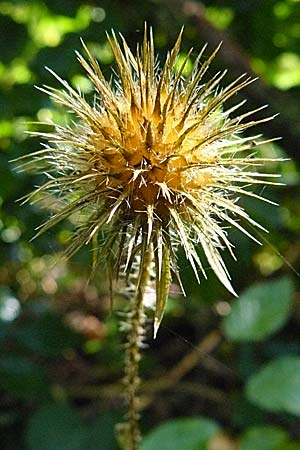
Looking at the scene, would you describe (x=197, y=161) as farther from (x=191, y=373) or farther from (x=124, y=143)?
(x=191, y=373)

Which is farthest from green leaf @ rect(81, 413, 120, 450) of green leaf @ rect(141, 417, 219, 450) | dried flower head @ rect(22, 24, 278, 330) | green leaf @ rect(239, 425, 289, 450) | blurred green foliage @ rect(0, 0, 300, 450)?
dried flower head @ rect(22, 24, 278, 330)

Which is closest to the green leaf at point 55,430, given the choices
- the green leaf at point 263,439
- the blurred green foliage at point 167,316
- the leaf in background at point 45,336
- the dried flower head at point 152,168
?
the blurred green foliage at point 167,316

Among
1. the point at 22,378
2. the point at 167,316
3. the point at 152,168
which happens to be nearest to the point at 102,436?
the point at 22,378

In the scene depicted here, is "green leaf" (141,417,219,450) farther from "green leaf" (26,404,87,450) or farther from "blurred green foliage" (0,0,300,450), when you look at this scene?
"green leaf" (26,404,87,450)

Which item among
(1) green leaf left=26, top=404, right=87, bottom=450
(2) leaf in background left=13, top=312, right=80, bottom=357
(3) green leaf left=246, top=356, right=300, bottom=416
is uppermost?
(3) green leaf left=246, top=356, right=300, bottom=416

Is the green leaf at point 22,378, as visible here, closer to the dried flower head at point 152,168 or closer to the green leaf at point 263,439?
the green leaf at point 263,439
